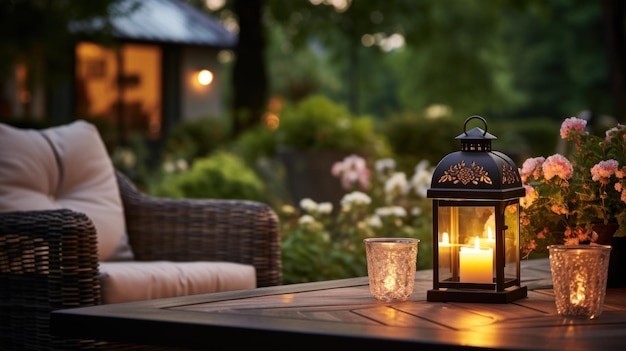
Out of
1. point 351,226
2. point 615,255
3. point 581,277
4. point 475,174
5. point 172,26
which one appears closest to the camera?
point 581,277

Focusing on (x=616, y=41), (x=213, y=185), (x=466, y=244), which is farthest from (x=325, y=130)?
(x=466, y=244)

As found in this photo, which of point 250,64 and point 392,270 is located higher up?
point 250,64

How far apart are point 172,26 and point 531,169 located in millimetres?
18635

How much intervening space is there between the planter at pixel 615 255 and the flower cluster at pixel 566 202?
1.2 inches

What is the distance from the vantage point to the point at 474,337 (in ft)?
7.79

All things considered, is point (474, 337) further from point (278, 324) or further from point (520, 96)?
point (520, 96)

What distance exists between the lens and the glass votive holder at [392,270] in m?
3.02

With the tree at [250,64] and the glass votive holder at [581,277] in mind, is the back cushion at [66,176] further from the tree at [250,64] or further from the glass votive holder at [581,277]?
the tree at [250,64]

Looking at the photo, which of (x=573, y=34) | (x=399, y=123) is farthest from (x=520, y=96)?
(x=399, y=123)

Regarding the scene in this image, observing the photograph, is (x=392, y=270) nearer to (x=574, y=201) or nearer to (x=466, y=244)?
(x=466, y=244)

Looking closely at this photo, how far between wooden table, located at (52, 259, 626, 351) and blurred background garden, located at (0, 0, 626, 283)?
2.42 meters

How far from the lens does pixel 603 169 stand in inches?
125

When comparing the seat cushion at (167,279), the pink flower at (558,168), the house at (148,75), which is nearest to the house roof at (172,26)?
the house at (148,75)

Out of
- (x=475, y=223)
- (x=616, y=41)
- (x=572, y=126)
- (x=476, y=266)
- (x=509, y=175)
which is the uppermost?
(x=616, y=41)
